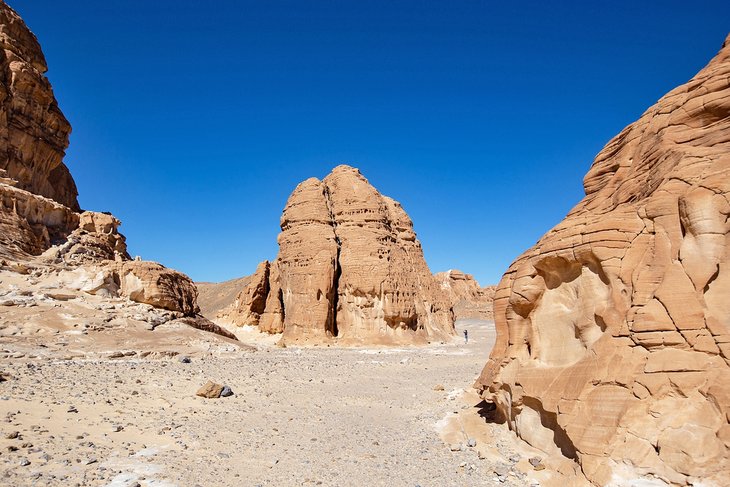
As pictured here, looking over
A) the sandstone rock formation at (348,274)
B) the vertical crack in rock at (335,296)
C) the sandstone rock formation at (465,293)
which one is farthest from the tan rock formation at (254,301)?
the sandstone rock formation at (465,293)

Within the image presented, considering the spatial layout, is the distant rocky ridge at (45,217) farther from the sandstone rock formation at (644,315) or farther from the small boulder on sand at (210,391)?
the sandstone rock formation at (644,315)

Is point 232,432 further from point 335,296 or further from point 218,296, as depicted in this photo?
point 218,296

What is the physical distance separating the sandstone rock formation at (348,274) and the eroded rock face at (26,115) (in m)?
16.6

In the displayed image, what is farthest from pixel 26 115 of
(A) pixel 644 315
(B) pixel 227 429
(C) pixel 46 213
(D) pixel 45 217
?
(A) pixel 644 315

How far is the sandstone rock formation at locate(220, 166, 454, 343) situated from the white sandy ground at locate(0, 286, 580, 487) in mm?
17893

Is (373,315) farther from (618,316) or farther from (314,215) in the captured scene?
(618,316)

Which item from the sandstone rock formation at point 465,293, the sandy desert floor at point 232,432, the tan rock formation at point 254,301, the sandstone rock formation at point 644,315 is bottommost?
the sandy desert floor at point 232,432

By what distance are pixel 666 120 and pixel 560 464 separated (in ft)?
18.8

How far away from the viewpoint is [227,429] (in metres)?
8.79

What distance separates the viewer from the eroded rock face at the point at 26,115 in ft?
87.4

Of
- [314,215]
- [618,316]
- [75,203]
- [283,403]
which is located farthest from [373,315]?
[618,316]

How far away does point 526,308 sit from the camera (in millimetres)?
8578

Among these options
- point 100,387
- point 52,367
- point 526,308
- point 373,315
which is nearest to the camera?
point 526,308

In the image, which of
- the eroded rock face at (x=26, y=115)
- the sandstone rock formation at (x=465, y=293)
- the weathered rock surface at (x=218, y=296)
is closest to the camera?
the eroded rock face at (x=26, y=115)
